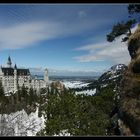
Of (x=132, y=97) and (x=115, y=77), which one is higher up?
(x=115, y=77)

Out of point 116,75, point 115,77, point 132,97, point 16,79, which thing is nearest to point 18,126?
point 115,77

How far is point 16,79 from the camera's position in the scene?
88375 mm

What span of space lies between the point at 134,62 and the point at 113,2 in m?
7.74

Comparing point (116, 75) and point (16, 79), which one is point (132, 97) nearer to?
point (116, 75)

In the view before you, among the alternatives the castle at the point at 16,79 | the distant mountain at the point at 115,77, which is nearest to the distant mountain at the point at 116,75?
the distant mountain at the point at 115,77

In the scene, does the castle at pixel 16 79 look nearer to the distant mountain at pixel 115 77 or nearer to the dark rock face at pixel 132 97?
the distant mountain at pixel 115 77

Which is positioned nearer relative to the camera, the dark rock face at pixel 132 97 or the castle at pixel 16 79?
the dark rock face at pixel 132 97

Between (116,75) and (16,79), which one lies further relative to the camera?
(16,79)

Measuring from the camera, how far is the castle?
280ft

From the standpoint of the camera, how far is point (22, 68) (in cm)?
9388

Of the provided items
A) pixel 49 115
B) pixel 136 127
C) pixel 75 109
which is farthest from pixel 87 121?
pixel 136 127

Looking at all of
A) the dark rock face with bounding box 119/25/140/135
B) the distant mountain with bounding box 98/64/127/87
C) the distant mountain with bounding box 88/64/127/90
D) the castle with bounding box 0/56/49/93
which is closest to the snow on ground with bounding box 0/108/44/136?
the distant mountain with bounding box 88/64/127/90

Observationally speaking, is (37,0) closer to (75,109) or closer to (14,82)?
(75,109)

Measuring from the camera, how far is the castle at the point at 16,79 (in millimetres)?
85250
